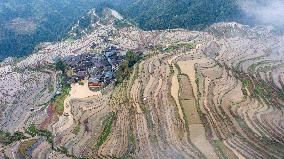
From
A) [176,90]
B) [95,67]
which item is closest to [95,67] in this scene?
[95,67]

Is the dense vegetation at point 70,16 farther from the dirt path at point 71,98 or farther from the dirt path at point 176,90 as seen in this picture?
the dirt path at point 71,98

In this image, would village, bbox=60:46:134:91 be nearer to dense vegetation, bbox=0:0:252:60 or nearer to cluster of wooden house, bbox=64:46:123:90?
cluster of wooden house, bbox=64:46:123:90

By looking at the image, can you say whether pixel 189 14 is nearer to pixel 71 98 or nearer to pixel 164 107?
pixel 71 98

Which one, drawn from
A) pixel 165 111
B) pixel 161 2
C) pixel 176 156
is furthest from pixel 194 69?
pixel 161 2

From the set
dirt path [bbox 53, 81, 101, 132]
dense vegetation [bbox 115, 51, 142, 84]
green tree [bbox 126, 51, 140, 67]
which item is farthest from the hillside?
green tree [bbox 126, 51, 140, 67]

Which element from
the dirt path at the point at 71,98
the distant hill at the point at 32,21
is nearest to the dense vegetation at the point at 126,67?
the dirt path at the point at 71,98
